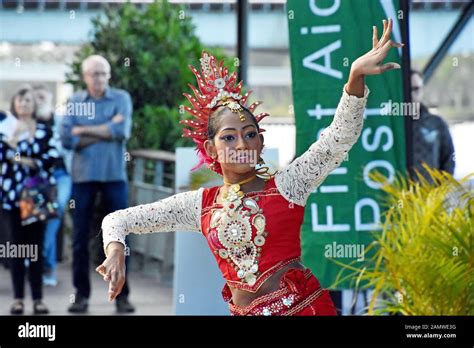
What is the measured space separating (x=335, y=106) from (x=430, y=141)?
5.76 ft

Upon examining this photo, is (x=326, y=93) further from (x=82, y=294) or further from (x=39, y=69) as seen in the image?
(x=39, y=69)

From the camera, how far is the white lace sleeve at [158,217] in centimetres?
460

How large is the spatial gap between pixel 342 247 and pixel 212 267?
725 millimetres

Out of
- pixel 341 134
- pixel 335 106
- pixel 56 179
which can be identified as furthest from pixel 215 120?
pixel 56 179

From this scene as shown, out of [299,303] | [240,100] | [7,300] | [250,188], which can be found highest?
[240,100]

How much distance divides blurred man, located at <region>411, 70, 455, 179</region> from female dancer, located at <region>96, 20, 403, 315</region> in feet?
12.9

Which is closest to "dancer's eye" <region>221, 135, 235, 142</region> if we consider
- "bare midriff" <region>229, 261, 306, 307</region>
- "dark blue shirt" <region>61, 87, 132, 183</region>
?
"bare midriff" <region>229, 261, 306, 307</region>

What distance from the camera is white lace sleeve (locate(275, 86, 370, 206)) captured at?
4.45m

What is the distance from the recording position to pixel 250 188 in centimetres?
475

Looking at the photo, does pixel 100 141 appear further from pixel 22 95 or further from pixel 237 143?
pixel 237 143

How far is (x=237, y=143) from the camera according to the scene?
4691 mm

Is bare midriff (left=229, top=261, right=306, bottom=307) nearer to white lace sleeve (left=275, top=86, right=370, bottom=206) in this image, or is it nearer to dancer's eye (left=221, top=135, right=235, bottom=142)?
white lace sleeve (left=275, top=86, right=370, bottom=206)

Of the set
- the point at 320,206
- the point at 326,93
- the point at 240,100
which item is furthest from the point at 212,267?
the point at 240,100

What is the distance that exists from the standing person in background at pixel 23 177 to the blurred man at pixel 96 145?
20 centimetres
